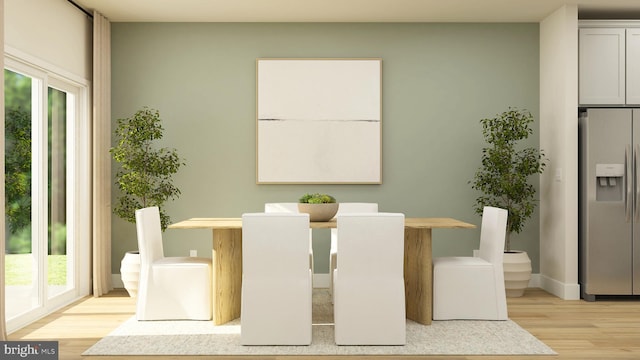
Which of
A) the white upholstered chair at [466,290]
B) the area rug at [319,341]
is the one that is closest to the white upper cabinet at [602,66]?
the white upholstered chair at [466,290]

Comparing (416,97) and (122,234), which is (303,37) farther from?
(122,234)

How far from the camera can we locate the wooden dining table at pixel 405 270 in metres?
4.56

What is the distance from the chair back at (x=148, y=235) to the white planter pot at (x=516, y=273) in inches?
123

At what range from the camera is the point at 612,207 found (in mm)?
5629

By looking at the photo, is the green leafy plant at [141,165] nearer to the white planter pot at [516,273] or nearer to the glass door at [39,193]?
the glass door at [39,193]

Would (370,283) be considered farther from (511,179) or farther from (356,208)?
(511,179)

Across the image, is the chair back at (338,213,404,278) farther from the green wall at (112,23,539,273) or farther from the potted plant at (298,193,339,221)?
the green wall at (112,23,539,273)

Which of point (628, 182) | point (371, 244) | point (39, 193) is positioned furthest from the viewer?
point (628, 182)

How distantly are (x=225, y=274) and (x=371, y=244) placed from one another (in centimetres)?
127

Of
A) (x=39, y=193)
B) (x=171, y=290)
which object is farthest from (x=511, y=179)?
(x=39, y=193)

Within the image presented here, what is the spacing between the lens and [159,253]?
501 cm

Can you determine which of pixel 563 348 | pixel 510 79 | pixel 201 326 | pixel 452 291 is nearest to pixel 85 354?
pixel 201 326

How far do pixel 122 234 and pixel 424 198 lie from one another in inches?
122

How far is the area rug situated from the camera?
152 inches
